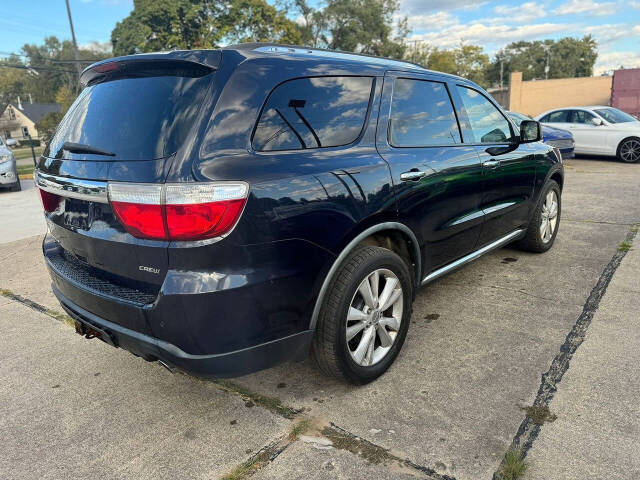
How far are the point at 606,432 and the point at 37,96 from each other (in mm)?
110689

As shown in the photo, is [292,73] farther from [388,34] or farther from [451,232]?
[388,34]

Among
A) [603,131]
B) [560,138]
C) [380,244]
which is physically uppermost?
[603,131]

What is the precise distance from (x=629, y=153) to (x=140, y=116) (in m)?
13.2

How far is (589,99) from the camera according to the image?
35344mm

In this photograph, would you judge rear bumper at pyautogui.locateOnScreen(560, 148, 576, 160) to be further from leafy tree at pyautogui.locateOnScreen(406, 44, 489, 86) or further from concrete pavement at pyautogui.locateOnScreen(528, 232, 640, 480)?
leafy tree at pyautogui.locateOnScreen(406, 44, 489, 86)

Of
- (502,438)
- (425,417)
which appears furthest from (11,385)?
(502,438)

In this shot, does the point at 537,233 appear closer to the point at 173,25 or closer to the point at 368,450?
the point at 368,450

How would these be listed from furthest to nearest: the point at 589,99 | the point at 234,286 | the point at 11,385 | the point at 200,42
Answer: the point at 200,42
the point at 589,99
the point at 11,385
the point at 234,286

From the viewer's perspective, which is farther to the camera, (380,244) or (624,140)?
(624,140)

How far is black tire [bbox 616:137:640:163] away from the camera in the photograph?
1185 centimetres

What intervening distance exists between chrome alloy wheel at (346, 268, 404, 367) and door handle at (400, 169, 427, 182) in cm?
54

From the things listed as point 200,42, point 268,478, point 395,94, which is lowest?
point 268,478

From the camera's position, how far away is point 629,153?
12.0 m

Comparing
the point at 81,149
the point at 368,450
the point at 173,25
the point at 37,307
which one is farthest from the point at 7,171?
the point at 173,25
